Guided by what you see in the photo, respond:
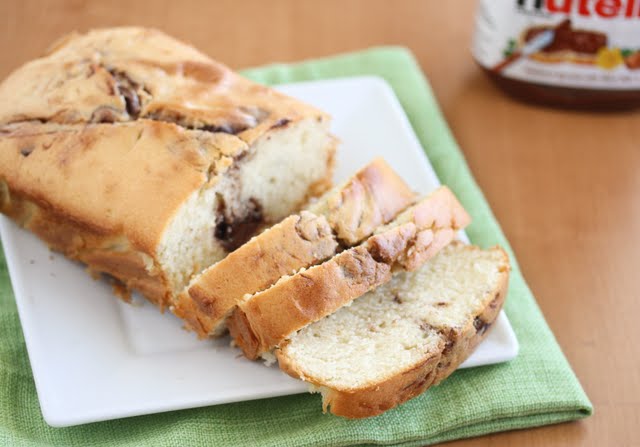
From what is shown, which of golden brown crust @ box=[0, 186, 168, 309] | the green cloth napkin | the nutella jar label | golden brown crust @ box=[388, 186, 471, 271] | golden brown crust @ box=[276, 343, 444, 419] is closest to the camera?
golden brown crust @ box=[276, 343, 444, 419]

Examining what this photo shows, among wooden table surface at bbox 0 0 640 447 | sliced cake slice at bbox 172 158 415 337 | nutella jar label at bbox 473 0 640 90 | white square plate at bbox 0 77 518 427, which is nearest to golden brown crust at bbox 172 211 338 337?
sliced cake slice at bbox 172 158 415 337

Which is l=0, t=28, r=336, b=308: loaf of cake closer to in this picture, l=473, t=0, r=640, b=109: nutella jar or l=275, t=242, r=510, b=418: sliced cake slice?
l=275, t=242, r=510, b=418: sliced cake slice

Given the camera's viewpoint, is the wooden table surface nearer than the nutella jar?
Yes

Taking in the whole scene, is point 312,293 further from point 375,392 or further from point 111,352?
point 111,352

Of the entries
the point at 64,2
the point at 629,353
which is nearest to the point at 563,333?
the point at 629,353

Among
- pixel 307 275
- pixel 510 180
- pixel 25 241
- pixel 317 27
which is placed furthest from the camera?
pixel 317 27

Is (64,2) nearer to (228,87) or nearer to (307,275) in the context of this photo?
(228,87)
